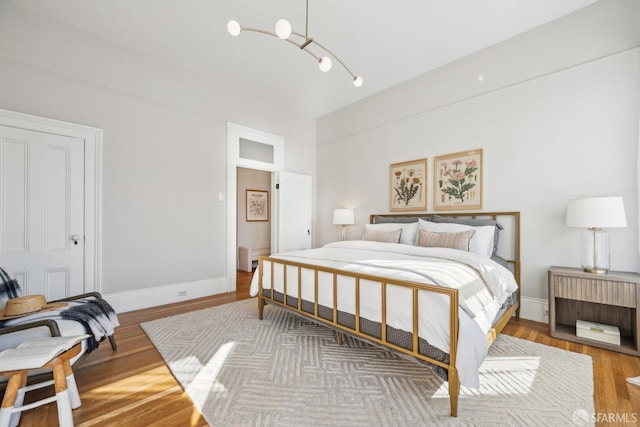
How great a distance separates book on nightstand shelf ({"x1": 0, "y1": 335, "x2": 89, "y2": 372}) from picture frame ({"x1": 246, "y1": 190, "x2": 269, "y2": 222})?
5.06 meters

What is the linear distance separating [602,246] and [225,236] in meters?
4.40

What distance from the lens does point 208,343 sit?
246 centimetres

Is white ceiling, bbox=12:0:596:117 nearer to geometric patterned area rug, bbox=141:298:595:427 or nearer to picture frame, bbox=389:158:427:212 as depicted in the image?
picture frame, bbox=389:158:427:212

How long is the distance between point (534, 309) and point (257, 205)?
18.2 ft

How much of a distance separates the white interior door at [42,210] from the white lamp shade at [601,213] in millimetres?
5014

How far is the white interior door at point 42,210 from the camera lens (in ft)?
8.61

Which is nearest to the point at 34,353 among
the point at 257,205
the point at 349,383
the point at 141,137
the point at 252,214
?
the point at 349,383

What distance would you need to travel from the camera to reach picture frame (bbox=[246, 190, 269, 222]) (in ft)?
21.5

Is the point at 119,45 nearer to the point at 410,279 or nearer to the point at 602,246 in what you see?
the point at 410,279

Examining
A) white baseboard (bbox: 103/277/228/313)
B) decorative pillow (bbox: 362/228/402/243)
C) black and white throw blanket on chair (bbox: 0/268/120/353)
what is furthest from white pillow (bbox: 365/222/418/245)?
black and white throw blanket on chair (bbox: 0/268/120/353)

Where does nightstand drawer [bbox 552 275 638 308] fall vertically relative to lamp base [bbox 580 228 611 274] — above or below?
below

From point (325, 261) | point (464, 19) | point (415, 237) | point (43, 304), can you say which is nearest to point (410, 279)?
point (325, 261)

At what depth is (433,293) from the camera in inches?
65.0

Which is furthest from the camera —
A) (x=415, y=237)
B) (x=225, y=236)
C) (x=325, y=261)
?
(x=225, y=236)
